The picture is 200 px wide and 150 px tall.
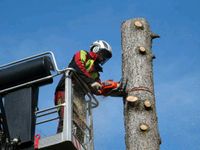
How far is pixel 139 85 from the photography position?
10578 millimetres

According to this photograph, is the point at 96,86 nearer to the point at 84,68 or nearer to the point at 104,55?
the point at 84,68

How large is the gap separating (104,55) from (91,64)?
36 cm

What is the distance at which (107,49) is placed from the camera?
11.8 m

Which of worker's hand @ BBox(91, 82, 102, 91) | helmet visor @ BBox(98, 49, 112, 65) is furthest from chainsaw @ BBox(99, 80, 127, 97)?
helmet visor @ BBox(98, 49, 112, 65)

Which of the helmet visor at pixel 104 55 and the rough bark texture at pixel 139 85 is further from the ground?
the helmet visor at pixel 104 55

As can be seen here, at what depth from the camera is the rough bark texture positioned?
32.9ft

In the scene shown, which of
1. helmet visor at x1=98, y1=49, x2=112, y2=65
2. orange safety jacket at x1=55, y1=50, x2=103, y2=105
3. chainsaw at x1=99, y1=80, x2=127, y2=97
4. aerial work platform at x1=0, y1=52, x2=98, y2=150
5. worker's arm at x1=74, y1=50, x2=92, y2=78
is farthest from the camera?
helmet visor at x1=98, y1=49, x2=112, y2=65

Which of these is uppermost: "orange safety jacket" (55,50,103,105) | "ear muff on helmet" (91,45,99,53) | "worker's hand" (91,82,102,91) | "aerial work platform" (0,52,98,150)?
"ear muff on helmet" (91,45,99,53)

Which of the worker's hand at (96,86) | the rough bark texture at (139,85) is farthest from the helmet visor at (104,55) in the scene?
the worker's hand at (96,86)

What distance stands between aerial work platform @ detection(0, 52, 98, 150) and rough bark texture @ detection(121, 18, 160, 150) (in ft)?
2.22

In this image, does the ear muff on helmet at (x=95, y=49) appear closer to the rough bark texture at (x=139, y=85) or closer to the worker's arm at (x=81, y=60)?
the worker's arm at (x=81, y=60)

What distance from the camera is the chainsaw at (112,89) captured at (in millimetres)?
10727

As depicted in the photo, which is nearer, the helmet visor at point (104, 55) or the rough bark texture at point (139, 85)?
the rough bark texture at point (139, 85)

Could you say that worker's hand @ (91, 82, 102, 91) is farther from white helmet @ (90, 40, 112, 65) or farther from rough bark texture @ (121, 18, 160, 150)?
white helmet @ (90, 40, 112, 65)
